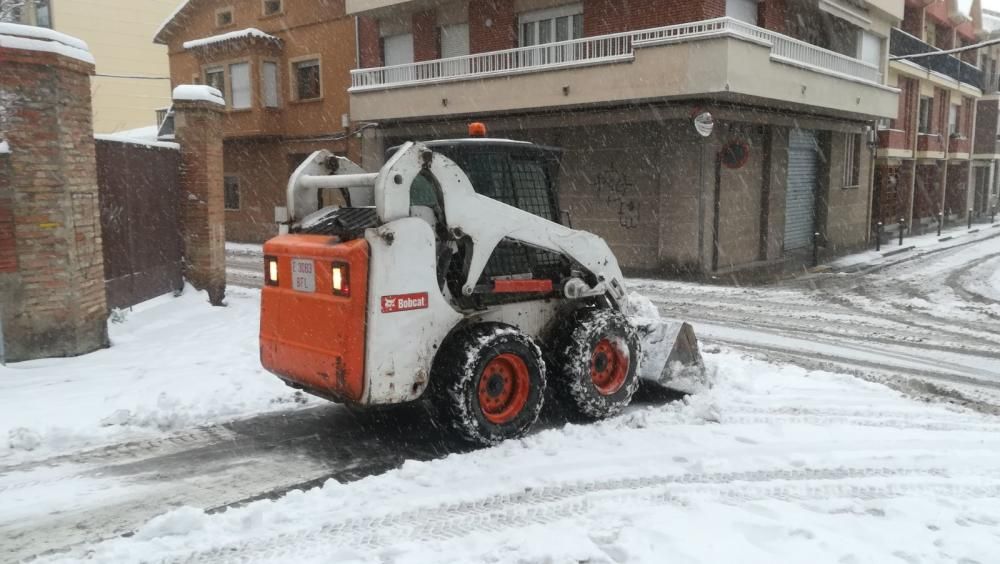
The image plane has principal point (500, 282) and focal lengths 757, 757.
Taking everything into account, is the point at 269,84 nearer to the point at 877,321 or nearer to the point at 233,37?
the point at 233,37

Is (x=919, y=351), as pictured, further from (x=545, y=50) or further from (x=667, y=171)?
(x=545, y=50)

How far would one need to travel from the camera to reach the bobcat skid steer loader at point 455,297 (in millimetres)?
5160

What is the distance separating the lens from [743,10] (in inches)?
698

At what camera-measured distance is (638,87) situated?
15914 millimetres

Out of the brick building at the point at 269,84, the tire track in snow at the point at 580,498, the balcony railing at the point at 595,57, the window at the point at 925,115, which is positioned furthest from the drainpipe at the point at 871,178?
the tire track in snow at the point at 580,498

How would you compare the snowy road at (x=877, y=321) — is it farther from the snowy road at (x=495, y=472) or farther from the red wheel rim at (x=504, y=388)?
the red wheel rim at (x=504, y=388)

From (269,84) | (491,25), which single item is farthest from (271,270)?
(269,84)

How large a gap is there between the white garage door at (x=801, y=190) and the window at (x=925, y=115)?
11201 millimetres

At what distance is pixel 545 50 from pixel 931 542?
15.8 meters

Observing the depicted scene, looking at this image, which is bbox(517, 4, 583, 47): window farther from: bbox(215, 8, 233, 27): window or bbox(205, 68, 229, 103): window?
bbox(215, 8, 233, 27): window

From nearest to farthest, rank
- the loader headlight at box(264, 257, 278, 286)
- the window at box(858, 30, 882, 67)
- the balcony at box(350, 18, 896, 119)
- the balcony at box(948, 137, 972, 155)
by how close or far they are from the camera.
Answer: the loader headlight at box(264, 257, 278, 286) < the balcony at box(350, 18, 896, 119) < the window at box(858, 30, 882, 67) < the balcony at box(948, 137, 972, 155)

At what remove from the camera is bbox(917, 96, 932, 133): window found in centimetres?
3012

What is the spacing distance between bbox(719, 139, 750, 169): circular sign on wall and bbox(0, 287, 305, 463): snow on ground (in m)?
11.3

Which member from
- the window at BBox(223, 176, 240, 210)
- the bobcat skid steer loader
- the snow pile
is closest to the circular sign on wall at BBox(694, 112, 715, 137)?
the snow pile
